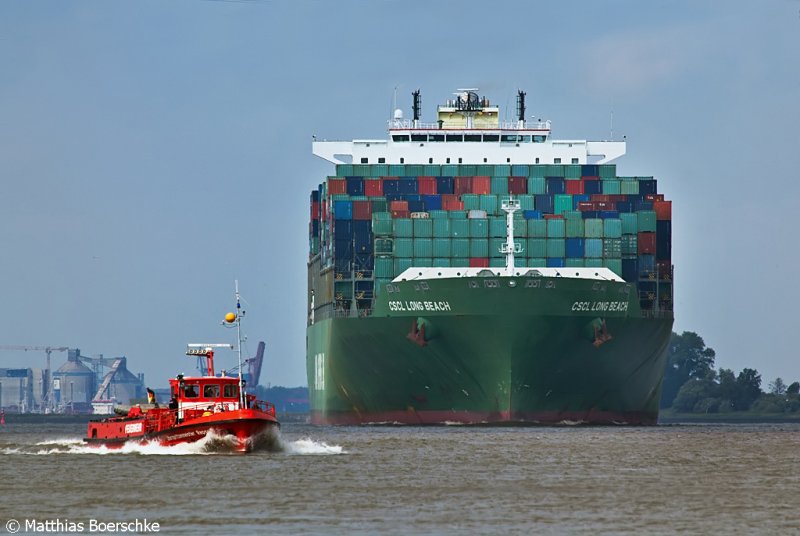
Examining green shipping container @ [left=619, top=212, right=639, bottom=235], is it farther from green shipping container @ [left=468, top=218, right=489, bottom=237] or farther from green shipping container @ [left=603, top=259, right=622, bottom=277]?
green shipping container @ [left=468, top=218, right=489, bottom=237]

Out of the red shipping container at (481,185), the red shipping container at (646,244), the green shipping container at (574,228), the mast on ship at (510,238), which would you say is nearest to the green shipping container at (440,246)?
the mast on ship at (510,238)

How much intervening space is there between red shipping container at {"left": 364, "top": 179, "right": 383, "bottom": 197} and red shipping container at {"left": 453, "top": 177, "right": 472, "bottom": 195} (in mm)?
4052

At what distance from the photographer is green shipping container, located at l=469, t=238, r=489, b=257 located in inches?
3425

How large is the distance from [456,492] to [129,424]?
1922 cm

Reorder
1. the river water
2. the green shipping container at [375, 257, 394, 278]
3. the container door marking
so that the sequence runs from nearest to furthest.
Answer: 1. the river water
2. the green shipping container at [375, 257, 394, 278]
3. the container door marking

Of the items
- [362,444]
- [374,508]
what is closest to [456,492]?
[374,508]

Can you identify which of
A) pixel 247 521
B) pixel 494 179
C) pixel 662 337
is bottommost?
pixel 247 521

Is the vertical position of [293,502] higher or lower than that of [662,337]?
lower

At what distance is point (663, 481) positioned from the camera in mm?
46219

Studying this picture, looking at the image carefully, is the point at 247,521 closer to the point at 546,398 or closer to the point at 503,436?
the point at 503,436

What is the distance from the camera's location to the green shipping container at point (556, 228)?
287 ft

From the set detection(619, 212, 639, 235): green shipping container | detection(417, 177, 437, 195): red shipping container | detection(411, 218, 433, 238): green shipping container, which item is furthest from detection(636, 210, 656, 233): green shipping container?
detection(417, 177, 437, 195): red shipping container

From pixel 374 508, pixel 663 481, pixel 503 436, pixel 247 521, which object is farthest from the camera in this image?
pixel 503 436

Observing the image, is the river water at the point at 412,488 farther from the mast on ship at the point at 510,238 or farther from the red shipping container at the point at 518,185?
the red shipping container at the point at 518,185
